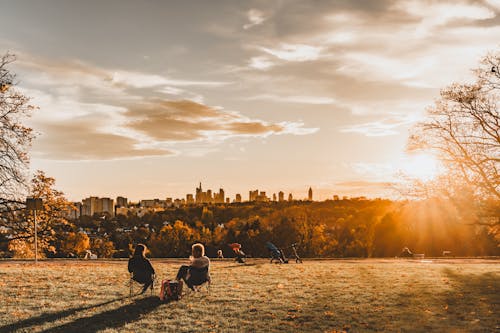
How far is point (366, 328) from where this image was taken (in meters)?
12.0

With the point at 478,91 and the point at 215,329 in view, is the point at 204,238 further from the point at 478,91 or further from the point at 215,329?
the point at 215,329

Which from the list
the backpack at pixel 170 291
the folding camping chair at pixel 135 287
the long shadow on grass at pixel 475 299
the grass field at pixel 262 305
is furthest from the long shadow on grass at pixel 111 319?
the long shadow on grass at pixel 475 299

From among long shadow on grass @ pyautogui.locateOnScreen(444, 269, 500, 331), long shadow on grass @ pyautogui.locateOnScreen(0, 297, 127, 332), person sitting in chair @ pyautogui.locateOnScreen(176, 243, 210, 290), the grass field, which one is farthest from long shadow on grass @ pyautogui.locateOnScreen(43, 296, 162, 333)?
long shadow on grass @ pyautogui.locateOnScreen(444, 269, 500, 331)

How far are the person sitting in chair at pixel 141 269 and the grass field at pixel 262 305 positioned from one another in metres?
0.49

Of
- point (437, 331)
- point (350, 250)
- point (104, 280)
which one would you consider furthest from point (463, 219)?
point (350, 250)

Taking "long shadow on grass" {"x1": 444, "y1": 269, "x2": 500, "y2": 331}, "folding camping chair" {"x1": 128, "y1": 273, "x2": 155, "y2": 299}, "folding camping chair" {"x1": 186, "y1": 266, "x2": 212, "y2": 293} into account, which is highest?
"folding camping chair" {"x1": 186, "y1": 266, "x2": 212, "y2": 293}

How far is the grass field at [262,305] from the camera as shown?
12125 millimetres

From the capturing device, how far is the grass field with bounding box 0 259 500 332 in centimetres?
1212

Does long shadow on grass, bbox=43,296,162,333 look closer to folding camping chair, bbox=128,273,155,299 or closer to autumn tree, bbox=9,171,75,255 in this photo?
folding camping chair, bbox=128,273,155,299

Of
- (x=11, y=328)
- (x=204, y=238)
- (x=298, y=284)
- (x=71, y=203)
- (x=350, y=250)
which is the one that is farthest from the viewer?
(x=204, y=238)

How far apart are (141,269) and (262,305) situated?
12.8 feet

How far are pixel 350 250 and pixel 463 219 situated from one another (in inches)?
2763

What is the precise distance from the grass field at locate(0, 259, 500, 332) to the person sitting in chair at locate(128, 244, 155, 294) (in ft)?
1.62

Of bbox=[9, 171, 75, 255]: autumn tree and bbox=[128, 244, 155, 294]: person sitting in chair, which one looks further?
bbox=[9, 171, 75, 255]: autumn tree
